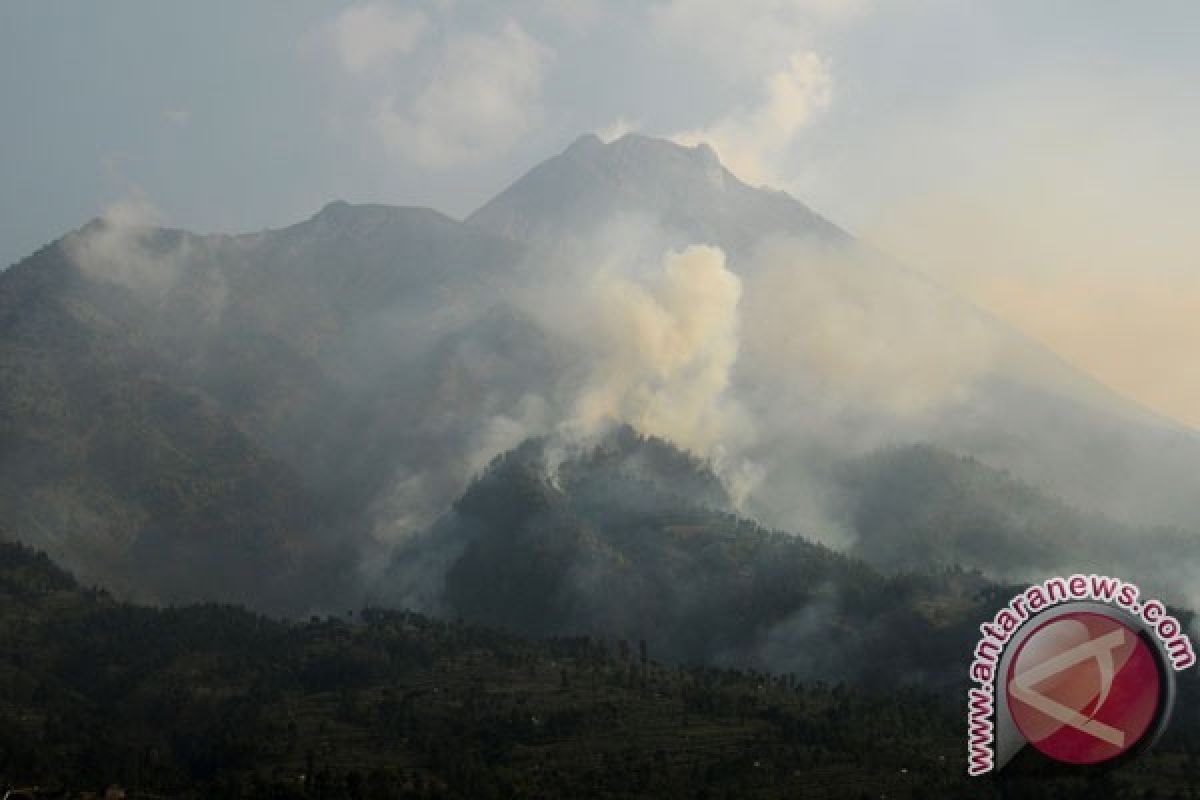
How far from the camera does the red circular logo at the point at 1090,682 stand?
8981 cm

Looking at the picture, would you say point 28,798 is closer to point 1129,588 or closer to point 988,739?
point 988,739

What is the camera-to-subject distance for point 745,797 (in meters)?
190

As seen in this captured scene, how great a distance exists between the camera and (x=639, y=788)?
19525 centimetres

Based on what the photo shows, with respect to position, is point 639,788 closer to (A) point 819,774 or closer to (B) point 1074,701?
(A) point 819,774

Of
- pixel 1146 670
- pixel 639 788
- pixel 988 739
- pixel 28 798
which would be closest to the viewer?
pixel 1146 670

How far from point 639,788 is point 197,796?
191 feet

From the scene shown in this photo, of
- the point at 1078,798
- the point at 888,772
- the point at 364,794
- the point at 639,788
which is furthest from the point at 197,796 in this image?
the point at 1078,798

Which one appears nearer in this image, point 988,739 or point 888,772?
point 988,739

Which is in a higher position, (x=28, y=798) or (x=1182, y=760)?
(x=1182, y=760)

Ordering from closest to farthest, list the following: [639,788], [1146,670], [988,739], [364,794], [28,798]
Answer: [1146,670]
[988,739]
[28,798]
[364,794]
[639,788]

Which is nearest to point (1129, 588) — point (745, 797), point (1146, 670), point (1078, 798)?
point (1146, 670)

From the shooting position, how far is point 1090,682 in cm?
9100

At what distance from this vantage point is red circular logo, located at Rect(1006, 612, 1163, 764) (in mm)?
89812

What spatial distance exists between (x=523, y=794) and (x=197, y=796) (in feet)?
141
